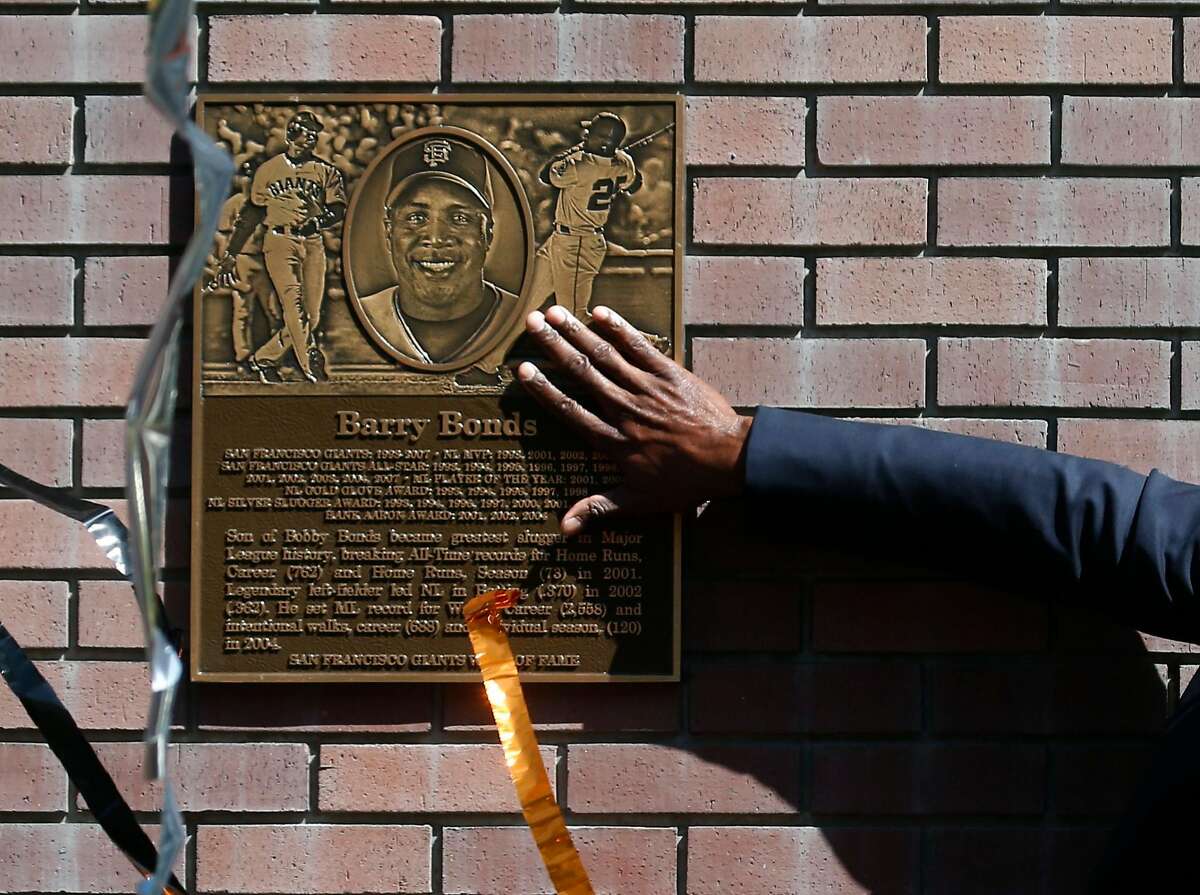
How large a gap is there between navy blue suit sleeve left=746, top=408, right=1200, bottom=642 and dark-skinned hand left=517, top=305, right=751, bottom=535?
84 millimetres

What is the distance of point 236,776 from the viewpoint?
7.45 ft

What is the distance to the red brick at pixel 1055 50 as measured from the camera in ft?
7.37

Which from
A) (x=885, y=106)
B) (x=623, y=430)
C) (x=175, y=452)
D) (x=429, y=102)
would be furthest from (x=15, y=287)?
(x=885, y=106)

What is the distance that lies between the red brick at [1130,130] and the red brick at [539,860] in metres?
1.50

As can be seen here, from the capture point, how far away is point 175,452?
229 centimetres

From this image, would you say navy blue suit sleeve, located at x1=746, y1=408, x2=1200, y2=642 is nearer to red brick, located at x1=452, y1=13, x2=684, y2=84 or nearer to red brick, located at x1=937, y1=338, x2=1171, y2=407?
red brick, located at x1=937, y1=338, x2=1171, y2=407

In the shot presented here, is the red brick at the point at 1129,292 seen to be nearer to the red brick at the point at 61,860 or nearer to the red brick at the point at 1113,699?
the red brick at the point at 1113,699

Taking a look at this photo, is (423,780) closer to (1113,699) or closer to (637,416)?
(637,416)

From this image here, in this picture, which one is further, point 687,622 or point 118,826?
point 687,622

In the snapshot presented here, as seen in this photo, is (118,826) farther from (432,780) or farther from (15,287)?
(15,287)

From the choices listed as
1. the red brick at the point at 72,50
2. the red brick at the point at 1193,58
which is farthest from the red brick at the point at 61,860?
the red brick at the point at 1193,58

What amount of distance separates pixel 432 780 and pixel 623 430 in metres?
0.75

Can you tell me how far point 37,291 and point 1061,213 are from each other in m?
1.94

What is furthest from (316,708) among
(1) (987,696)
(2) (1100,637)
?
(2) (1100,637)
